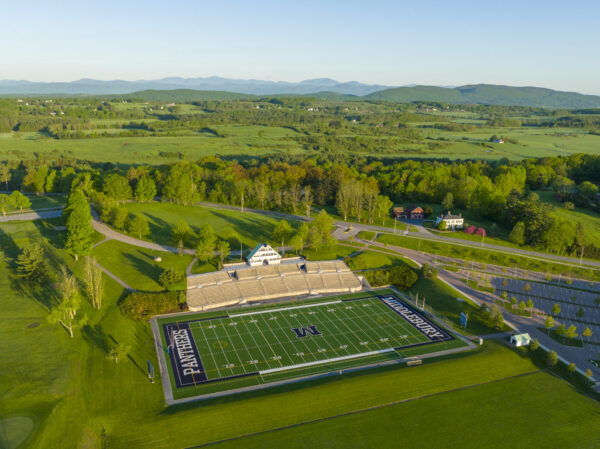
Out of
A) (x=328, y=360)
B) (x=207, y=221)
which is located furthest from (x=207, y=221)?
(x=328, y=360)

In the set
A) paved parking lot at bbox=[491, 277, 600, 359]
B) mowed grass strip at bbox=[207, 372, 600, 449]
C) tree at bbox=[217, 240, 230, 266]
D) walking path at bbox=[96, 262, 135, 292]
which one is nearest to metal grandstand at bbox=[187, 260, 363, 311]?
tree at bbox=[217, 240, 230, 266]

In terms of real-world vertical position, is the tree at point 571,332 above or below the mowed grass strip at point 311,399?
above

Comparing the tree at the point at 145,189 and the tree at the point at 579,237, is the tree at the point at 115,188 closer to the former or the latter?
the tree at the point at 145,189

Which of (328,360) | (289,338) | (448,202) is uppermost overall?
(448,202)

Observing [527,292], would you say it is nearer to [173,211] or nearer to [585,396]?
[585,396]

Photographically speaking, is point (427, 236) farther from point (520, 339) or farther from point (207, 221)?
point (207, 221)

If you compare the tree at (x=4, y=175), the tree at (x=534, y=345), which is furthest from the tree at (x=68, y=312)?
the tree at (x=4, y=175)

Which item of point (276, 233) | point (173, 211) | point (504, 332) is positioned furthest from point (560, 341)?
point (173, 211)
